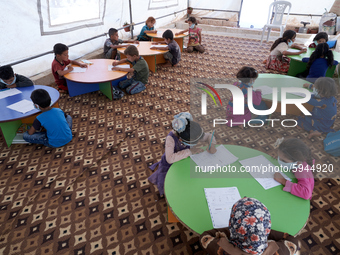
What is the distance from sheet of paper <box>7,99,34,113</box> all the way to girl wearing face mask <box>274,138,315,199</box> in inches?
114

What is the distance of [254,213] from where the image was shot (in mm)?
1144

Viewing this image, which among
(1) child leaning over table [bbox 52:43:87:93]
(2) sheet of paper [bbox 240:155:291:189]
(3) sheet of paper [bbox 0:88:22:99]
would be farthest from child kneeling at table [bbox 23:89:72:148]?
(2) sheet of paper [bbox 240:155:291:189]

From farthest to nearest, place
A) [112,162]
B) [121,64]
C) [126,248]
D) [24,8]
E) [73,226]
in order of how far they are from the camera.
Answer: [121,64] → [24,8] → [112,162] → [73,226] → [126,248]

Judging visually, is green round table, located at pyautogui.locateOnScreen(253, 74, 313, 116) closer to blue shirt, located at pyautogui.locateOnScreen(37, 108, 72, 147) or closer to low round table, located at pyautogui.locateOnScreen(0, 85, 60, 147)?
blue shirt, located at pyautogui.locateOnScreen(37, 108, 72, 147)

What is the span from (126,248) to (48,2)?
4.58 meters

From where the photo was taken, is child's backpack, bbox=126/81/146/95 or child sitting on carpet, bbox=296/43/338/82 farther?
child's backpack, bbox=126/81/146/95

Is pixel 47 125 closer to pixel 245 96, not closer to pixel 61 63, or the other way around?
pixel 61 63

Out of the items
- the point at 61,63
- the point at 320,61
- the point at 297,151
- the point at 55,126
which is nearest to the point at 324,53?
the point at 320,61

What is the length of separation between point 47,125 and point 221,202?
91.0 inches

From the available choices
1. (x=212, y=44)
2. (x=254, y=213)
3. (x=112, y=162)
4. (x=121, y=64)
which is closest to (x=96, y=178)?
(x=112, y=162)

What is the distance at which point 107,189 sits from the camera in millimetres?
2480

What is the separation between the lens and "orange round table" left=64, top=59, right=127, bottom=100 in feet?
11.8

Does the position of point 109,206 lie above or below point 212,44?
below

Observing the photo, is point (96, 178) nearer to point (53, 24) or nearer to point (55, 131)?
point (55, 131)
